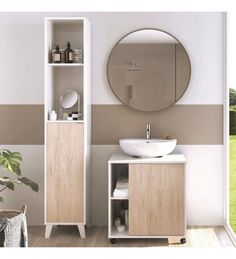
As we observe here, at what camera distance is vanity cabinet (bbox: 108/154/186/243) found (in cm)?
396

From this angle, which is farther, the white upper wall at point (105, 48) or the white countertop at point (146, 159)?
the white upper wall at point (105, 48)

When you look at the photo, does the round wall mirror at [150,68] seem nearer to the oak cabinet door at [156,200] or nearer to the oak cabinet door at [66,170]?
the oak cabinet door at [66,170]

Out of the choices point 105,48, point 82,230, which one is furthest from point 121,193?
point 105,48

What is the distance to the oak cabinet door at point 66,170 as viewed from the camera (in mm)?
4164

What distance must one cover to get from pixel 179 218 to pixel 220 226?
0.72 m

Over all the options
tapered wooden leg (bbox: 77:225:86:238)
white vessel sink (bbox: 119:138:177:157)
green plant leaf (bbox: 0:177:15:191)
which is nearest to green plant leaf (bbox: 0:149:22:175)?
green plant leaf (bbox: 0:177:15:191)

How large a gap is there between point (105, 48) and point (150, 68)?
45 cm

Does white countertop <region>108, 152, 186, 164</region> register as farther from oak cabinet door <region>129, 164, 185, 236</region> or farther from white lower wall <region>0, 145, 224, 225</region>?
white lower wall <region>0, 145, 224, 225</region>

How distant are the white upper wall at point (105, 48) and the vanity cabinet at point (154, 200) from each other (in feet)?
2.71

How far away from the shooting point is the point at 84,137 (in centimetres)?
416

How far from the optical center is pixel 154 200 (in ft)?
13.1

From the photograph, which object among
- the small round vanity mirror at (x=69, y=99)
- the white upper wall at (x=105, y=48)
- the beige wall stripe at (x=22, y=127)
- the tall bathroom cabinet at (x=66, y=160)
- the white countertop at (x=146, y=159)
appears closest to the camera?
the white countertop at (x=146, y=159)

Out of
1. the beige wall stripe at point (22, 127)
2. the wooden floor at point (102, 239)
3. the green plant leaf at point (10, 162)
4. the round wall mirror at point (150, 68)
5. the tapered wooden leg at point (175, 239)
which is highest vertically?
the round wall mirror at point (150, 68)

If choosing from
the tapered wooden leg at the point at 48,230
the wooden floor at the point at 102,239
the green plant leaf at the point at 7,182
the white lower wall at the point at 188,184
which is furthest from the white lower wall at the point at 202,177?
the green plant leaf at the point at 7,182
